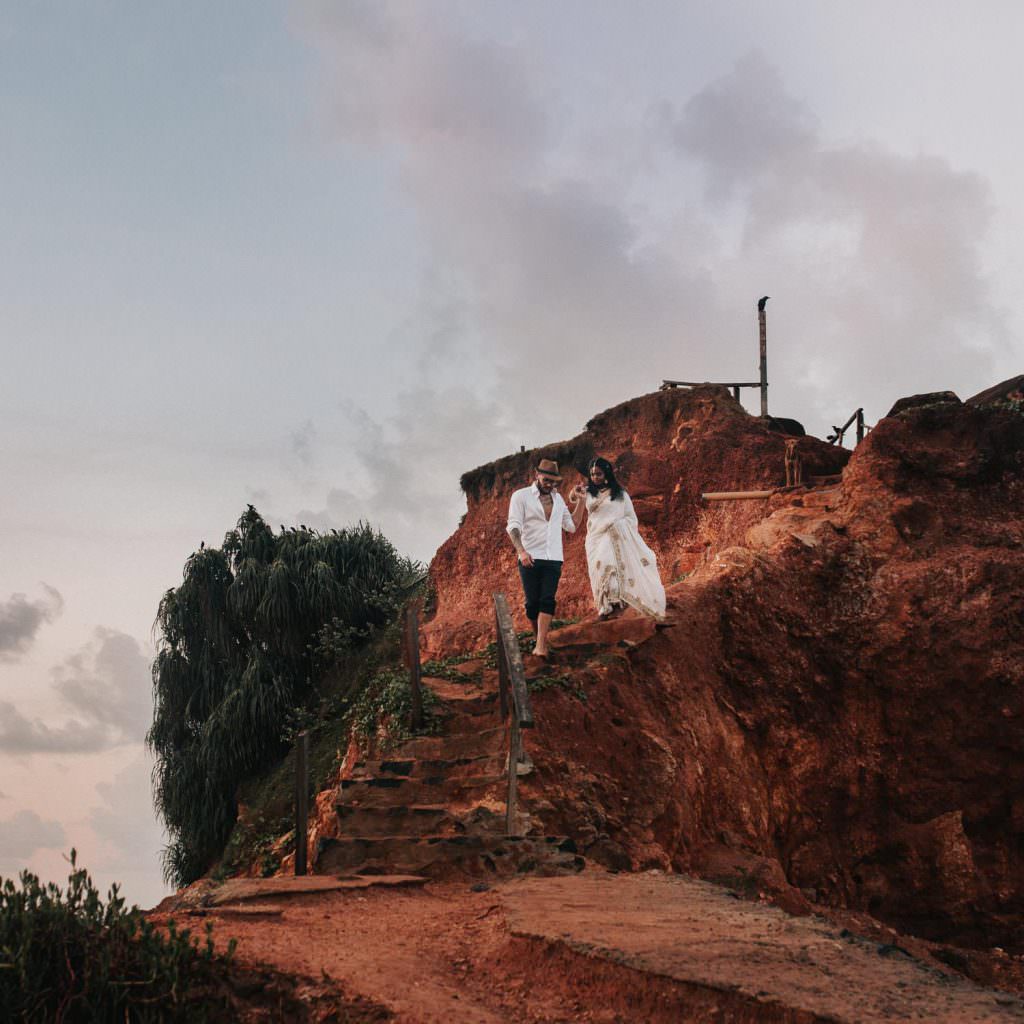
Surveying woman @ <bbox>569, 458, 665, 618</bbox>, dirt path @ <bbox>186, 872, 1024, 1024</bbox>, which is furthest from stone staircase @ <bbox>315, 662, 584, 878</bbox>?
woman @ <bbox>569, 458, 665, 618</bbox>

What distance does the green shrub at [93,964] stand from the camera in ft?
14.2

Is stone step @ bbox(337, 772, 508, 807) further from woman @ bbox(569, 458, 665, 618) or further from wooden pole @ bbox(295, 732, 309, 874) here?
woman @ bbox(569, 458, 665, 618)

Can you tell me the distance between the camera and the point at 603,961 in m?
4.95

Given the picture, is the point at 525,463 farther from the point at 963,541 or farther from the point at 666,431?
the point at 963,541

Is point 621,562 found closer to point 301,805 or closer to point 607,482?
point 607,482

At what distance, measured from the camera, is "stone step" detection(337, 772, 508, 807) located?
27.3 ft

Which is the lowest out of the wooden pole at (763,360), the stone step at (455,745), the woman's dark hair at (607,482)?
the stone step at (455,745)

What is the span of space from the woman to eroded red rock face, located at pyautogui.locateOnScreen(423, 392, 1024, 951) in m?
0.39

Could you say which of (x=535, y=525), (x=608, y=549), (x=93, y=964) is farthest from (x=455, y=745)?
(x=93, y=964)

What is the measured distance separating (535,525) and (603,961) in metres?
5.48

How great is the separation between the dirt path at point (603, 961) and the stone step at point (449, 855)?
94cm

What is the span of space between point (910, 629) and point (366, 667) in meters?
10.3

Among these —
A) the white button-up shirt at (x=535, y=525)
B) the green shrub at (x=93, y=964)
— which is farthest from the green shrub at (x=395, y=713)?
the green shrub at (x=93, y=964)

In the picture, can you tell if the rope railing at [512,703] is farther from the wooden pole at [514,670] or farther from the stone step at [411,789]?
the stone step at [411,789]
